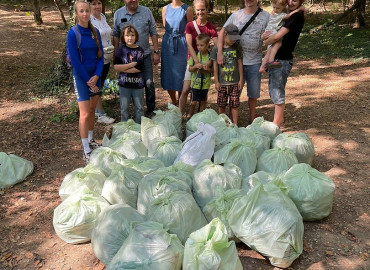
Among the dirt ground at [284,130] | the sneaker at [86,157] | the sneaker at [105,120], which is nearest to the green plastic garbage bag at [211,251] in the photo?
the dirt ground at [284,130]

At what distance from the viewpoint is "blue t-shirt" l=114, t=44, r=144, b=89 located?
4.58 m

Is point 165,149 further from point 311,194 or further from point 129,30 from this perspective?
point 129,30

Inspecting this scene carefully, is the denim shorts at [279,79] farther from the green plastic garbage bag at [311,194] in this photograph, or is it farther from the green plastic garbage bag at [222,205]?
the green plastic garbage bag at [222,205]

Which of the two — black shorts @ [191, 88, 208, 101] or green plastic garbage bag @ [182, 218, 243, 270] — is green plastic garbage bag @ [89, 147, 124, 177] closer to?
green plastic garbage bag @ [182, 218, 243, 270]

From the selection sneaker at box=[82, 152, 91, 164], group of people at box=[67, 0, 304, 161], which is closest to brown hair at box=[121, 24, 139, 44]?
group of people at box=[67, 0, 304, 161]

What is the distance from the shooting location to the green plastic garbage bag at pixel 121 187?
3031 millimetres

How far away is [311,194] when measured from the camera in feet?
9.98

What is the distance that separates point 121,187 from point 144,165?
0.40 metres

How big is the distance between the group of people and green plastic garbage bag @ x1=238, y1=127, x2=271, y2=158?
77 centimetres

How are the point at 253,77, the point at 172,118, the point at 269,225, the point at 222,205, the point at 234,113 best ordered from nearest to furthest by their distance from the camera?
1. the point at 269,225
2. the point at 222,205
3. the point at 172,118
4. the point at 253,77
5. the point at 234,113

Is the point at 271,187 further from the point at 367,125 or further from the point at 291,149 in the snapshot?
the point at 367,125

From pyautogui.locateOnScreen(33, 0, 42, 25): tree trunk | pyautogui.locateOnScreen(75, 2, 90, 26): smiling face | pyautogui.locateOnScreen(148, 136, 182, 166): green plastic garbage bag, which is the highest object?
A: pyautogui.locateOnScreen(33, 0, 42, 25): tree trunk

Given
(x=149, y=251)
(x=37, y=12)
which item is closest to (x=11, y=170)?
(x=149, y=251)

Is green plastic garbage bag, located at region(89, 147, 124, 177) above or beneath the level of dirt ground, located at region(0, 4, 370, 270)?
above
